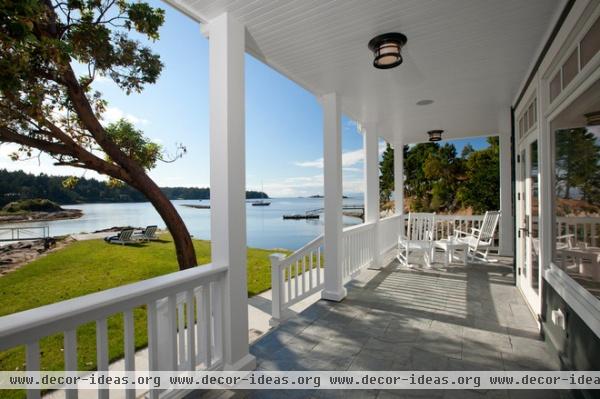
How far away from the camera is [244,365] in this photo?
2.11 meters

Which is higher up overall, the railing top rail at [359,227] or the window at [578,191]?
the window at [578,191]

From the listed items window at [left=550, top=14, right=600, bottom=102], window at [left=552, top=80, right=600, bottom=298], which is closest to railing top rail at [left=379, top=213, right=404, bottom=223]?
window at [left=552, top=80, right=600, bottom=298]

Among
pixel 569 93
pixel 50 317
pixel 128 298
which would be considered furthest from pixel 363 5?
pixel 50 317

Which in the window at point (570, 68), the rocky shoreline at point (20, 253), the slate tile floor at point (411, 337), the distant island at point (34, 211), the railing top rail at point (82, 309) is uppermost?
the window at point (570, 68)

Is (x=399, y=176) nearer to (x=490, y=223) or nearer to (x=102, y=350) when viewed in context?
(x=490, y=223)

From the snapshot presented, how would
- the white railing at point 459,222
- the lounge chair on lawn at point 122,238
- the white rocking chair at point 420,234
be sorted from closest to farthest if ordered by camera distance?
the white rocking chair at point 420,234 → the white railing at point 459,222 → the lounge chair on lawn at point 122,238

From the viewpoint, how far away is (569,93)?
74.9 inches

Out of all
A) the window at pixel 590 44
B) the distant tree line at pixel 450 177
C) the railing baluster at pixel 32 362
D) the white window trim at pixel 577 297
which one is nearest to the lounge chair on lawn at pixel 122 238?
the railing baluster at pixel 32 362

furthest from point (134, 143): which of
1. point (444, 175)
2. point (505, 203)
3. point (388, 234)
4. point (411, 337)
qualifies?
point (444, 175)

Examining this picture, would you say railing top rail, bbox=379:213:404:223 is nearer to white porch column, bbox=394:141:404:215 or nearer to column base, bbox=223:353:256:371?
white porch column, bbox=394:141:404:215

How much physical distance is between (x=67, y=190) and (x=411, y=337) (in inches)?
190

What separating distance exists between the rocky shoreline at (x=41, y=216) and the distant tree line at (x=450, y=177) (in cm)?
953

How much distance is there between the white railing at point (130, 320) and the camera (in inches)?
44.2

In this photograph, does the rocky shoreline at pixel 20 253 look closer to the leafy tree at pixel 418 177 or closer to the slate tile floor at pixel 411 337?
the slate tile floor at pixel 411 337
